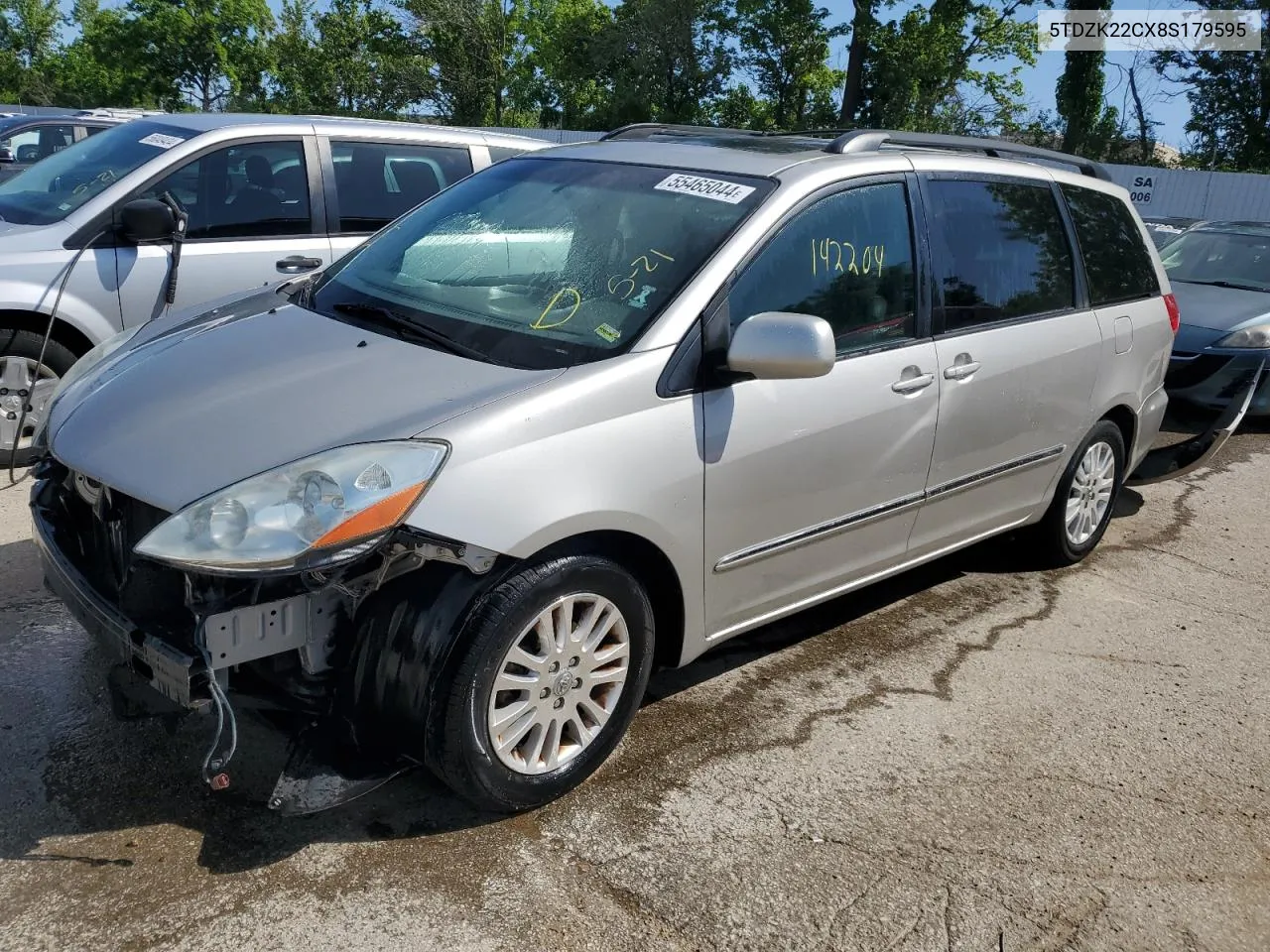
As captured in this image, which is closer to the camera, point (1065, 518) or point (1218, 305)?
point (1065, 518)

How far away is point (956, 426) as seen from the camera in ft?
13.1

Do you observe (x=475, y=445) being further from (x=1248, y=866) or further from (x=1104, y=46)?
(x=1104, y=46)

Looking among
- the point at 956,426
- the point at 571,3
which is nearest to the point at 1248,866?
the point at 956,426

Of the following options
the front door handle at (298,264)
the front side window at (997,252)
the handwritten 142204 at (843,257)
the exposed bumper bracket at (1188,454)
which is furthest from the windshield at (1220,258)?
the front door handle at (298,264)

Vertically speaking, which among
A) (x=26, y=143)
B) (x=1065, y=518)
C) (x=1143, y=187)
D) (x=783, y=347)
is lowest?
(x=1065, y=518)

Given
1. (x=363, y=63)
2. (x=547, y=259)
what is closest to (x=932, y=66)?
(x=363, y=63)

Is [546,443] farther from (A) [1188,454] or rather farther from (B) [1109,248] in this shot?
(A) [1188,454]

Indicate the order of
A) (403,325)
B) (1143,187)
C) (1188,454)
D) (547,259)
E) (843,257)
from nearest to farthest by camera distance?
(403,325) < (547,259) < (843,257) < (1188,454) < (1143,187)

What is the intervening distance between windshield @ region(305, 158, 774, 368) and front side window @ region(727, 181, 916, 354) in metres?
0.18

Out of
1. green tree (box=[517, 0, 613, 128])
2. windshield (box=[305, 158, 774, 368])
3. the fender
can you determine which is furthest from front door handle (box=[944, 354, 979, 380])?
green tree (box=[517, 0, 613, 128])

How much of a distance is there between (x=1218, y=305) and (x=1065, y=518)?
441 cm

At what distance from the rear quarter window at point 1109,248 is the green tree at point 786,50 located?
33962mm

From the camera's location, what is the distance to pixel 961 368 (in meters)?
3.98

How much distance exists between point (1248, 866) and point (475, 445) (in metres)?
2.40
